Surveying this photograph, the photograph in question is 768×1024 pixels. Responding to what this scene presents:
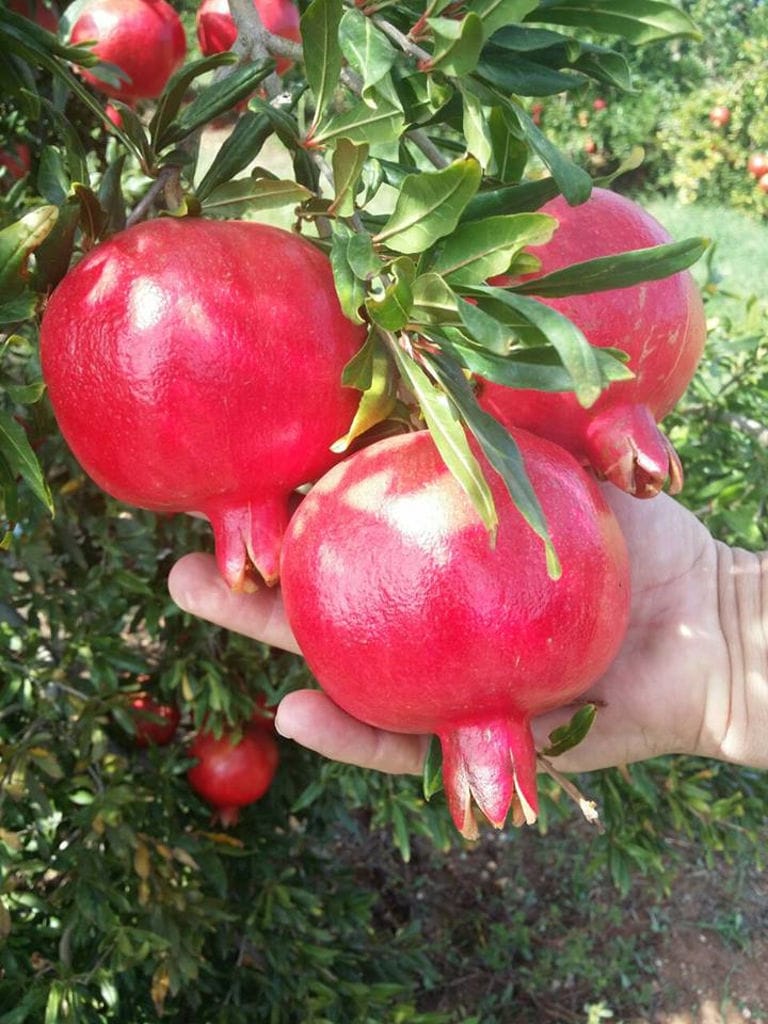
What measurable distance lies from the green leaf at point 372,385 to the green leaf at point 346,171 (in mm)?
92

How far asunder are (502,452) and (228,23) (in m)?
1.05

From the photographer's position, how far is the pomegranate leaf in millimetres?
744

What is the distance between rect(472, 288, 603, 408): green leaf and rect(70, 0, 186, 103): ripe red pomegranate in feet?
3.19

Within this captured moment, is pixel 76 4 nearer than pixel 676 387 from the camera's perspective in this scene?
No

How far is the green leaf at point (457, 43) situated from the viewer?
567mm

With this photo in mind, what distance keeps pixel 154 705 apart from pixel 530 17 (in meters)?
1.30

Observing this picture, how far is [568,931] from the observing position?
275cm

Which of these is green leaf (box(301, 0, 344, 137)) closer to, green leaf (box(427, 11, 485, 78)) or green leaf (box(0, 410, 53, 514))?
green leaf (box(427, 11, 485, 78))

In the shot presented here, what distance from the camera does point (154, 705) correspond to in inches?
67.2

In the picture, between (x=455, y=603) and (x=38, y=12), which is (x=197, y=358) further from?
(x=38, y=12)

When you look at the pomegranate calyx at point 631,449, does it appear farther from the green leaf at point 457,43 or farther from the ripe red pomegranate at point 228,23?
the ripe red pomegranate at point 228,23

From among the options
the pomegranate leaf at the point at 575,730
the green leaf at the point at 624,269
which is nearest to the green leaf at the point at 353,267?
the green leaf at the point at 624,269

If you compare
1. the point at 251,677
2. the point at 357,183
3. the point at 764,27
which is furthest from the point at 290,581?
the point at 764,27

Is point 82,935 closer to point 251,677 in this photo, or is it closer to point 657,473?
point 251,677
